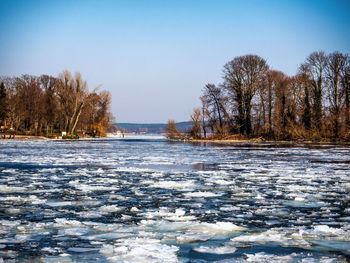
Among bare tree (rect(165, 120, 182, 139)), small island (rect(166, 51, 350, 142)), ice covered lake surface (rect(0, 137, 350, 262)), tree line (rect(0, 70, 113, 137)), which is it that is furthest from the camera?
tree line (rect(0, 70, 113, 137))

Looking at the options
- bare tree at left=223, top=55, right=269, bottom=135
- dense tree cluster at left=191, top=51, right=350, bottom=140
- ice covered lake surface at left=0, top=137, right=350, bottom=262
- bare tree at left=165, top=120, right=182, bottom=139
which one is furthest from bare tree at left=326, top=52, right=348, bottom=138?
ice covered lake surface at left=0, top=137, right=350, bottom=262

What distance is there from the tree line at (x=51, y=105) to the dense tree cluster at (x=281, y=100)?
73.8 feet

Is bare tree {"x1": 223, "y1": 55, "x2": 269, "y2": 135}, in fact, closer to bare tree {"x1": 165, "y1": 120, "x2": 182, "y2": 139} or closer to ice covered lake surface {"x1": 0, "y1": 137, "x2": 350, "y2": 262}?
bare tree {"x1": 165, "y1": 120, "x2": 182, "y2": 139}

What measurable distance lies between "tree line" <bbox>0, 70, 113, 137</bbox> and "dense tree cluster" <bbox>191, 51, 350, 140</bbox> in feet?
73.8

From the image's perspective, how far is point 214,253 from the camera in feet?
9.98

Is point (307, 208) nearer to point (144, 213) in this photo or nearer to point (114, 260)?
point (144, 213)

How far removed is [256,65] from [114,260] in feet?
125

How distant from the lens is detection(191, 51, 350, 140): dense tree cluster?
35.3 metres

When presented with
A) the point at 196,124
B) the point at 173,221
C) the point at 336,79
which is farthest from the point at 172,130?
the point at 173,221

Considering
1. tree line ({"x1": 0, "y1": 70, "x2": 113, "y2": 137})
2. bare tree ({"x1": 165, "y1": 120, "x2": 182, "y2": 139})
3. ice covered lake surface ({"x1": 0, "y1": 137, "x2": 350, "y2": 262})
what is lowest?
ice covered lake surface ({"x1": 0, "y1": 137, "x2": 350, "y2": 262})

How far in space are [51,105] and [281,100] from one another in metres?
40.2

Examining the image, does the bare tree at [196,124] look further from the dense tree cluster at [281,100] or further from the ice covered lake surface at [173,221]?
the ice covered lake surface at [173,221]

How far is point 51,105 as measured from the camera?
61.8m

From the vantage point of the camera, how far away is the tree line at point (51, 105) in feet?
182
